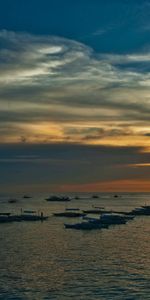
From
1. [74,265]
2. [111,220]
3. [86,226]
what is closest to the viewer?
[74,265]

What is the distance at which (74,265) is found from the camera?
7062cm

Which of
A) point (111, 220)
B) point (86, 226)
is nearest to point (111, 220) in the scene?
point (111, 220)

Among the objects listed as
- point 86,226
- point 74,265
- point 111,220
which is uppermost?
point 111,220

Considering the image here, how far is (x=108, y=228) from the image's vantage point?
129125mm

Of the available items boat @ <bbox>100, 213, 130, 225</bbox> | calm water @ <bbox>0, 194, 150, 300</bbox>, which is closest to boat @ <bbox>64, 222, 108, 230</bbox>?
calm water @ <bbox>0, 194, 150, 300</bbox>

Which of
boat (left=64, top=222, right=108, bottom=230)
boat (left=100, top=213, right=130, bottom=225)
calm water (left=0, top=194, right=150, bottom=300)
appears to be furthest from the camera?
boat (left=100, top=213, right=130, bottom=225)

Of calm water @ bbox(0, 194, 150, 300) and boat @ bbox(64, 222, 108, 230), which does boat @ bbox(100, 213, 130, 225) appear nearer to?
boat @ bbox(64, 222, 108, 230)

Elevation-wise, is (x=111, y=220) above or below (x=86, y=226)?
above

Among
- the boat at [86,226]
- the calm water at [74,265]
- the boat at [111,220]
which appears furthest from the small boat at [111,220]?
the calm water at [74,265]

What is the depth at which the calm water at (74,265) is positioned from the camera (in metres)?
54.6

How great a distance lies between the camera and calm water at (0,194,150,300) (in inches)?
2151

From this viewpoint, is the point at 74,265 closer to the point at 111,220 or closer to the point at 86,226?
the point at 86,226

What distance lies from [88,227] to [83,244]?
2751 cm

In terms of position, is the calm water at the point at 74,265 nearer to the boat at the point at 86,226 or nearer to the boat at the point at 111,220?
the boat at the point at 86,226
